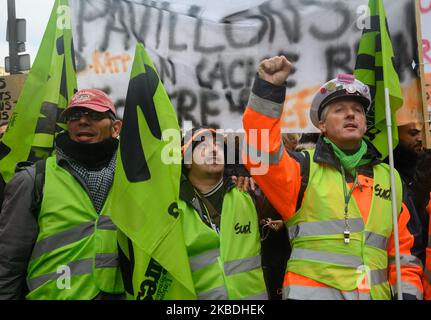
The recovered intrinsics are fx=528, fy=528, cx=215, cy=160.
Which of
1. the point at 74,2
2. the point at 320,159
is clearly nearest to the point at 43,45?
the point at 74,2

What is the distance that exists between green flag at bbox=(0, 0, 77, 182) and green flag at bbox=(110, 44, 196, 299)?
1.04 meters

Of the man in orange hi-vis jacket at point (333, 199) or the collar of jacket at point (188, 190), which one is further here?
the collar of jacket at point (188, 190)

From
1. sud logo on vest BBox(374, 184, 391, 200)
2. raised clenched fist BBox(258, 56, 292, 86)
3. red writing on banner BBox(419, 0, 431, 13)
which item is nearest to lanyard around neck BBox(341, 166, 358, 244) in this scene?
sud logo on vest BBox(374, 184, 391, 200)

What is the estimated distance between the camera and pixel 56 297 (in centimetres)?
256

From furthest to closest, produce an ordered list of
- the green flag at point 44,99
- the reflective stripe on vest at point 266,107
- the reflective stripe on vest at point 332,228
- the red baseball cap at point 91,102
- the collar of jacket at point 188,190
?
the green flag at point 44,99, the red baseball cap at point 91,102, the collar of jacket at point 188,190, the reflective stripe on vest at point 332,228, the reflective stripe on vest at point 266,107

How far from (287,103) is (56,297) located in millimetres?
1762

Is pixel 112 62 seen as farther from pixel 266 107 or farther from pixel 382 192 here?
pixel 382 192

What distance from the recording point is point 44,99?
3.61 m

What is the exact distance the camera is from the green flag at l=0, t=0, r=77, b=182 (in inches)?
139

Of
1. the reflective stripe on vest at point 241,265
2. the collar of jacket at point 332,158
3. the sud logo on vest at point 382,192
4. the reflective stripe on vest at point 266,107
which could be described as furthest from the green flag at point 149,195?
the sud logo on vest at point 382,192

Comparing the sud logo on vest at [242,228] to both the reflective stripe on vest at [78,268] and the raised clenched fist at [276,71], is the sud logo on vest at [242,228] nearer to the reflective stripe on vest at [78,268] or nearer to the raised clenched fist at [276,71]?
the reflective stripe on vest at [78,268]

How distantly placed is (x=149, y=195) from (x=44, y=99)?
148cm

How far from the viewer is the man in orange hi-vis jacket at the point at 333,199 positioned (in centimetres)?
245

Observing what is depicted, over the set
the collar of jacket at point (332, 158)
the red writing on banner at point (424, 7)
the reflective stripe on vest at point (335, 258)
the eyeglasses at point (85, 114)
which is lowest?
the reflective stripe on vest at point (335, 258)
